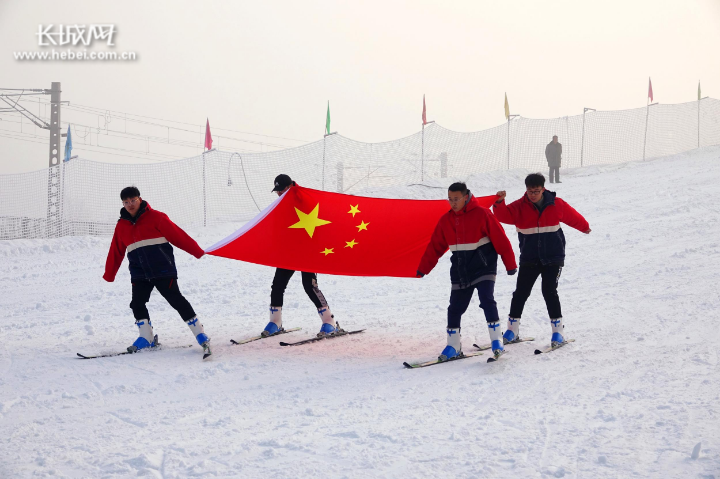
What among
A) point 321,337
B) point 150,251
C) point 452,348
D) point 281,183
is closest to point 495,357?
point 452,348

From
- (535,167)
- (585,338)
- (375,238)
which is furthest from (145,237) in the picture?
(535,167)

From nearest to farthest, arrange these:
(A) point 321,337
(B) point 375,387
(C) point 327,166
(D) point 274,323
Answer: (B) point 375,387
(A) point 321,337
(D) point 274,323
(C) point 327,166

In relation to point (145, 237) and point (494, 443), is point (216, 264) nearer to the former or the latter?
point (145, 237)

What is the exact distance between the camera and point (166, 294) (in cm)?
655

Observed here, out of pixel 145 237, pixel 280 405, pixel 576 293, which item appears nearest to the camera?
pixel 280 405

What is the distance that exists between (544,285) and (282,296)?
9.55 feet

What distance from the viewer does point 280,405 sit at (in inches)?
190

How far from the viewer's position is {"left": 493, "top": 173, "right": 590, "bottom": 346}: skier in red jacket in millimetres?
6461

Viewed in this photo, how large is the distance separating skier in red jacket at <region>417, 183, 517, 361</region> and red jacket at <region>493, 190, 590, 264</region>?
63 cm

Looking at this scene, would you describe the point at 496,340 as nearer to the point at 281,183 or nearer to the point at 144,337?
the point at 281,183

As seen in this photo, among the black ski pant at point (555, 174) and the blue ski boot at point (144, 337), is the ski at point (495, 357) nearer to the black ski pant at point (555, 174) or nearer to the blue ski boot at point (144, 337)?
the blue ski boot at point (144, 337)

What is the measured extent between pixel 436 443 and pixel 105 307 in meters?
7.03

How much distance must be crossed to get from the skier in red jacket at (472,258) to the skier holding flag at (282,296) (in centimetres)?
183

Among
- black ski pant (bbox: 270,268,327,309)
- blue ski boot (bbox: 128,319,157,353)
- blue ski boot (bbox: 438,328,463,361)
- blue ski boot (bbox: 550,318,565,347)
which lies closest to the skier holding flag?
black ski pant (bbox: 270,268,327,309)
